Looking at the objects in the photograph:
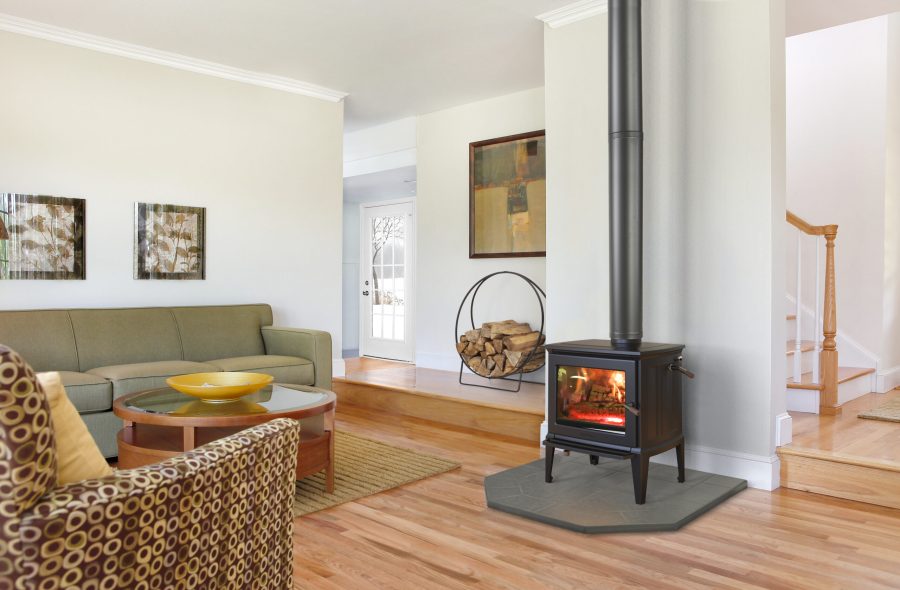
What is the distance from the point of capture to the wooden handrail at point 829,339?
4.14 metres

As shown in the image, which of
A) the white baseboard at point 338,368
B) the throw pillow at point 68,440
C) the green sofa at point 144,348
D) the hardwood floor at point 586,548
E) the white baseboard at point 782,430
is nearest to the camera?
the throw pillow at point 68,440

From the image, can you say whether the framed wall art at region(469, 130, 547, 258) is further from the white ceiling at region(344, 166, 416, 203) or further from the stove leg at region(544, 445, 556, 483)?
the stove leg at region(544, 445, 556, 483)

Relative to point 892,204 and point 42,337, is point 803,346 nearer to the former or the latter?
point 892,204

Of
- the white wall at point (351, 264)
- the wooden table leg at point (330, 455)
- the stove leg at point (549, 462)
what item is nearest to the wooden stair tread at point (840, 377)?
the stove leg at point (549, 462)

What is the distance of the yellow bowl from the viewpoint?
9.80 ft

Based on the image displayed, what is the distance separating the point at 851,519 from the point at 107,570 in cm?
289

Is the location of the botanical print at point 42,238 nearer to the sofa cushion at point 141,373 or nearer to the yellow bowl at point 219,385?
the sofa cushion at point 141,373

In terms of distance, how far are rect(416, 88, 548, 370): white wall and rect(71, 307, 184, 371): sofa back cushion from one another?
2.53 meters

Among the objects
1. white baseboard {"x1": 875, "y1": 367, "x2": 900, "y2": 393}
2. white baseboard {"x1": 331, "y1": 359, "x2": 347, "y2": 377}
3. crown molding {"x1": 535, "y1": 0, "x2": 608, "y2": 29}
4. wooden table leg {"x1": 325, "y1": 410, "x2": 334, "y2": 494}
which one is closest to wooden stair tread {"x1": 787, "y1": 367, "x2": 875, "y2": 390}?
white baseboard {"x1": 875, "y1": 367, "x2": 900, "y2": 393}

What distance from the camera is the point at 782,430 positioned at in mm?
3346

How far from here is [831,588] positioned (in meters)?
→ 2.20

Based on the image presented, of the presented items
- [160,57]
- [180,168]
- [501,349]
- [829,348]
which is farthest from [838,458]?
[160,57]

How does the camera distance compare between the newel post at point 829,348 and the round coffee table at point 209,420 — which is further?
the newel post at point 829,348

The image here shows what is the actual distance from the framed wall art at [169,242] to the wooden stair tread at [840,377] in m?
4.17
